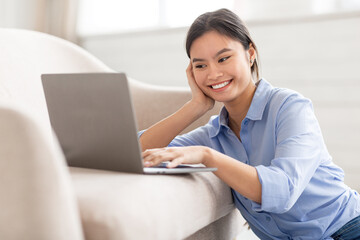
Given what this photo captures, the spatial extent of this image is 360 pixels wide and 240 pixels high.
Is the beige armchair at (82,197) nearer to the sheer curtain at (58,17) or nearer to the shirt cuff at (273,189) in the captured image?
the shirt cuff at (273,189)

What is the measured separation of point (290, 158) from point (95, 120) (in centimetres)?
47

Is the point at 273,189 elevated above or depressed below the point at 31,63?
below

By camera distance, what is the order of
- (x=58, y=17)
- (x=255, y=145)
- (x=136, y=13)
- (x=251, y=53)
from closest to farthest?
1. (x=255, y=145)
2. (x=251, y=53)
3. (x=136, y=13)
4. (x=58, y=17)

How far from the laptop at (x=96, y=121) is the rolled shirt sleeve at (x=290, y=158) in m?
0.14

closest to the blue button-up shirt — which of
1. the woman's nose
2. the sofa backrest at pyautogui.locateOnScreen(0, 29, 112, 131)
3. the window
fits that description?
the woman's nose

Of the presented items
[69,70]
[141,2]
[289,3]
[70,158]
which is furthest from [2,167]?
[141,2]

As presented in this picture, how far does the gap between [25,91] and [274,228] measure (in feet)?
3.08

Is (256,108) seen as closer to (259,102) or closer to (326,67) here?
(259,102)

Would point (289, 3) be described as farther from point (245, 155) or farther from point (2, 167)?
point (2, 167)

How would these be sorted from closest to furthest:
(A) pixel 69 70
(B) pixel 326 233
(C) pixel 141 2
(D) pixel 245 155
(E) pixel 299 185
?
(E) pixel 299 185
(B) pixel 326 233
(D) pixel 245 155
(A) pixel 69 70
(C) pixel 141 2

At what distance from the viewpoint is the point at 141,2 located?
3.32 meters

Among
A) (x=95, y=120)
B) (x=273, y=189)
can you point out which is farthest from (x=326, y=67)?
(x=95, y=120)

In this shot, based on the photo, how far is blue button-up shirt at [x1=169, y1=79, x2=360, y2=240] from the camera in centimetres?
112

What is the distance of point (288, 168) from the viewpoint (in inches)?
43.9
